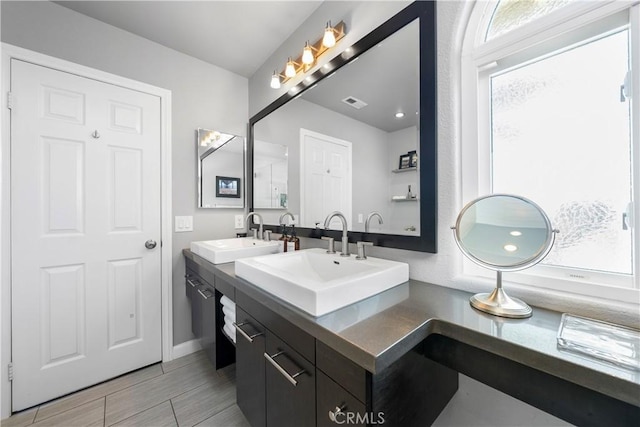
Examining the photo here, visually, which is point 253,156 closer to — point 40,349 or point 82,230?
point 82,230

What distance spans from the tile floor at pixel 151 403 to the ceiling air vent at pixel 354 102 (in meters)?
1.88

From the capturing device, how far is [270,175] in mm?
2086

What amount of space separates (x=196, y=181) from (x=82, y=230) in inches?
31.4

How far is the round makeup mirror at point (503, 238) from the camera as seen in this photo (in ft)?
2.32

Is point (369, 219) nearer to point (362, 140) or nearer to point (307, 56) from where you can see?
point (362, 140)

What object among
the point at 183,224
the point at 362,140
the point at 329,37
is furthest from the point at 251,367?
the point at 329,37

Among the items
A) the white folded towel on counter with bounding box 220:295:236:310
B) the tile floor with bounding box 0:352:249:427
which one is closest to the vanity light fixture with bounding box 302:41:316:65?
the white folded towel on counter with bounding box 220:295:236:310

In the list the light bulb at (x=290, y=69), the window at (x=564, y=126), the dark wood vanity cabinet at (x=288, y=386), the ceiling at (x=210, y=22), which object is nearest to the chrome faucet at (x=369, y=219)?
the window at (x=564, y=126)

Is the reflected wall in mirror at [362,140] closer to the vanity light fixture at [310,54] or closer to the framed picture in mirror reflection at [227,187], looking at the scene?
the vanity light fixture at [310,54]

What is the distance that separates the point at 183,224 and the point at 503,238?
2.12m

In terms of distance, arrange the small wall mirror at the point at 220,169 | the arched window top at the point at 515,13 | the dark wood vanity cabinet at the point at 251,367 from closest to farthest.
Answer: the arched window top at the point at 515,13
the dark wood vanity cabinet at the point at 251,367
the small wall mirror at the point at 220,169

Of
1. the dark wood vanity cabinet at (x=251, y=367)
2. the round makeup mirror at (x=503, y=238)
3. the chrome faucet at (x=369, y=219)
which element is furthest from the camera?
the chrome faucet at (x=369, y=219)

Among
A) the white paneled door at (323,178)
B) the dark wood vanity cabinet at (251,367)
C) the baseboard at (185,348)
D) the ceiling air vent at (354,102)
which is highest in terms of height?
the ceiling air vent at (354,102)

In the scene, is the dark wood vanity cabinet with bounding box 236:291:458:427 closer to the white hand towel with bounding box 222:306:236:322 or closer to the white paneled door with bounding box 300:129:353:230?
the white hand towel with bounding box 222:306:236:322
